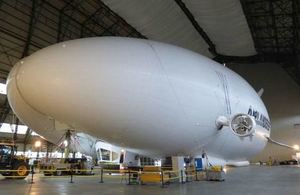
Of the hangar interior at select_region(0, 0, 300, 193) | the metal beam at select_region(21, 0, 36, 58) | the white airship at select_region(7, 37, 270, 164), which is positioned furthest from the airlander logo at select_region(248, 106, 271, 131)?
the metal beam at select_region(21, 0, 36, 58)

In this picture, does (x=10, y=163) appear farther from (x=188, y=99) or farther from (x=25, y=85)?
(x=188, y=99)

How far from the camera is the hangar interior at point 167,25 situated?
86.6 feet

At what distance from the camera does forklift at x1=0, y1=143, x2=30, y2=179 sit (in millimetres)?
17203

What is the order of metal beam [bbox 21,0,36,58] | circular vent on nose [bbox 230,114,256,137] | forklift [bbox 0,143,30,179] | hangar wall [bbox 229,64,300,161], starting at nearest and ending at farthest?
→ circular vent on nose [bbox 230,114,256,137]
forklift [bbox 0,143,30,179]
metal beam [bbox 21,0,36,58]
hangar wall [bbox 229,64,300,161]

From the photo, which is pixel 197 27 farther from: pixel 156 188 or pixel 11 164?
pixel 156 188

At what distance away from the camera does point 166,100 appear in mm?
9578

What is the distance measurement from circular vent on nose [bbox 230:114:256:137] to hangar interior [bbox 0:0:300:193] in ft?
50.6

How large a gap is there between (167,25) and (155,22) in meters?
1.32

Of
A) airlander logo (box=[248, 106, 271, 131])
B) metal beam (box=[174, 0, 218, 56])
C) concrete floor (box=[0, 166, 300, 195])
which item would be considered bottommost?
concrete floor (box=[0, 166, 300, 195])

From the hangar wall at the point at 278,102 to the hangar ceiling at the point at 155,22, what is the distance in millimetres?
8668

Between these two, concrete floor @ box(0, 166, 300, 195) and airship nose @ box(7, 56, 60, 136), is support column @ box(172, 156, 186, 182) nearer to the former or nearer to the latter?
concrete floor @ box(0, 166, 300, 195)

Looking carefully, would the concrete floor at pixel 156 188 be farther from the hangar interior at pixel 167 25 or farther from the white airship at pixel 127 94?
the hangar interior at pixel 167 25

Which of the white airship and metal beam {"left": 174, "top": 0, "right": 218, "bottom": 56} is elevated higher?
metal beam {"left": 174, "top": 0, "right": 218, "bottom": 56}

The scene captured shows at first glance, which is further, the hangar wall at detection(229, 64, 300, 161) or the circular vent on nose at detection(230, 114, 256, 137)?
the hangar wall at detection(229, 64, 300, 161)
